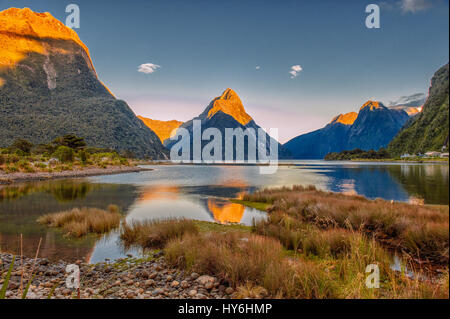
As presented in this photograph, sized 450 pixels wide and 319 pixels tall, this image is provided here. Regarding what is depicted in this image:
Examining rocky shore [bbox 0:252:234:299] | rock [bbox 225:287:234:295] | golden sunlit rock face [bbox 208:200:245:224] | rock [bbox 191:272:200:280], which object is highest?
rock [bbox 225:287:234:295]

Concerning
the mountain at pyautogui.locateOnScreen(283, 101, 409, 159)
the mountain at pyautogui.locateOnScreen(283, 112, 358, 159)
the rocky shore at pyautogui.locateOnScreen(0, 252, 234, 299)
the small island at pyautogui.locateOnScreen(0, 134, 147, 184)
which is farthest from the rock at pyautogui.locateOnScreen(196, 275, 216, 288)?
the small island at pyautogui.locateOnScreen(0, 134, 147, 184)

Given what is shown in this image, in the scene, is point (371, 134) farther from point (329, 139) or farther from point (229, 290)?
point (229, 290)

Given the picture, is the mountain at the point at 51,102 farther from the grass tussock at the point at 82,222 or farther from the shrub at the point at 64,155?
the grass tussock at the point at 82,222

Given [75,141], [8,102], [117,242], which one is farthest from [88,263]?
[8,102]

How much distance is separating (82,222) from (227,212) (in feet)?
29.5

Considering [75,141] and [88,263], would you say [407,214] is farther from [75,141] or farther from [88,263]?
[75,141]

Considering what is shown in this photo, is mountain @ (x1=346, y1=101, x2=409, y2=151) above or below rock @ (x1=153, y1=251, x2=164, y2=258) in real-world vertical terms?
above

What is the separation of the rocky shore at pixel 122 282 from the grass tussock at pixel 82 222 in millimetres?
3283

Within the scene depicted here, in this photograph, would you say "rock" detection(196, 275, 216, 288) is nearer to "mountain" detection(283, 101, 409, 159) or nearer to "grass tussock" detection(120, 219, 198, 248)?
"grass tussock" detection(120, 219, 198, 248)

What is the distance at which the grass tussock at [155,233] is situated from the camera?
29.8ft

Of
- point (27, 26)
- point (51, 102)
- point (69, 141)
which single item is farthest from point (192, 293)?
point (51, 102)

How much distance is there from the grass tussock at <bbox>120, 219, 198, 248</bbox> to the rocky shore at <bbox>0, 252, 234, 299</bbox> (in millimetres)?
1608

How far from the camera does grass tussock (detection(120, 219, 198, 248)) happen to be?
907 cm
